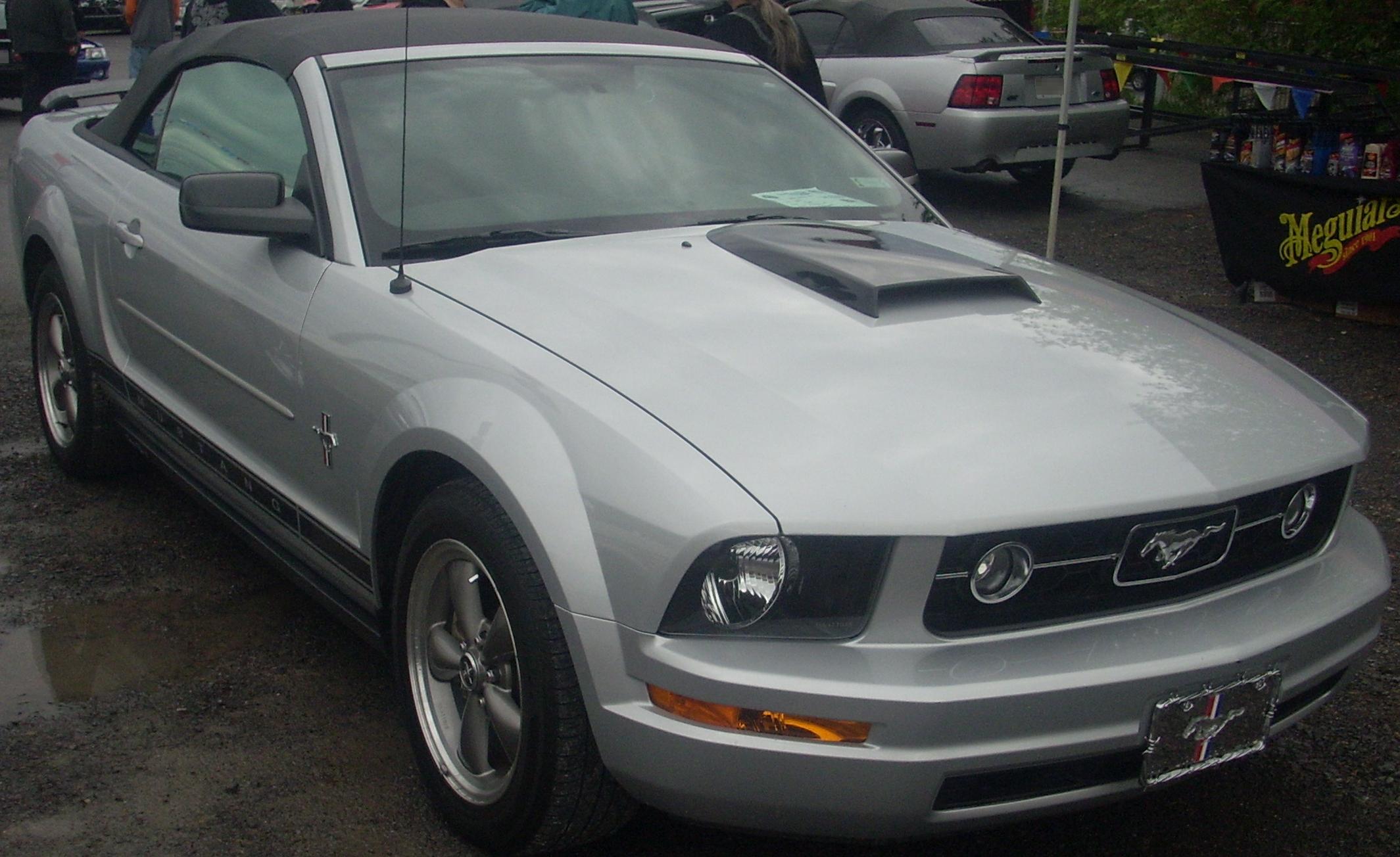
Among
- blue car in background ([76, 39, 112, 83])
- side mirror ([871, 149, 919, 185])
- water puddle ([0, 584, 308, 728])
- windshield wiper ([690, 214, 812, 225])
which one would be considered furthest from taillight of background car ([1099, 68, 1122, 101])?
blue car in background ([76, 39, 112, 83])

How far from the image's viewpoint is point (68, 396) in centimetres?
496

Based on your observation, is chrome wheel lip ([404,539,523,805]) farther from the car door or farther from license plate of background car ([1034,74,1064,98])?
license plate of background car ([1034,74,1064,98])

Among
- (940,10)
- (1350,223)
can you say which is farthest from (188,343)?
(940,10)

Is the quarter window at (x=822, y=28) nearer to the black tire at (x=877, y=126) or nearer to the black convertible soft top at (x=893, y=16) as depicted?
the black convertible soft top at (x=893, y=16)

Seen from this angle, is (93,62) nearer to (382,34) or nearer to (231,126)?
(231,126)

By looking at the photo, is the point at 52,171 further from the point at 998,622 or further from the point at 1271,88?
the point at 1271,88

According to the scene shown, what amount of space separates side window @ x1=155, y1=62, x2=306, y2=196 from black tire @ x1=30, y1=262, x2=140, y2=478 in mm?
726

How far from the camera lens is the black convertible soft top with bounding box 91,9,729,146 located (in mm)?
3766

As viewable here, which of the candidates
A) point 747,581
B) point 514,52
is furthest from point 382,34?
point 747,581

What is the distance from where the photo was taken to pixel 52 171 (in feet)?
16.0

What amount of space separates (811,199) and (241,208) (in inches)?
56.7

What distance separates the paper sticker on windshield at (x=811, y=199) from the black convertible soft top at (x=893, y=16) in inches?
277

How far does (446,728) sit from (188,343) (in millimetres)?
1462

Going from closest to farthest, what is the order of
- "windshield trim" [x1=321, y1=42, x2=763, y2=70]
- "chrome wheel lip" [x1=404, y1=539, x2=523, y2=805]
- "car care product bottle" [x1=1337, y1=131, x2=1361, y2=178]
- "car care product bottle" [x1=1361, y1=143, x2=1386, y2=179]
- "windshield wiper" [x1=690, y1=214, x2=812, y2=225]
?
"chrome wheel lip" [x1=404, y1=539, x2=523, y2=805] → "windshield wiper" [x1=690, y1=214, x2=812, y2=225] → "windshield trim" [x1=321, y1=42, x2=763, y2=70] → "car care product bottle" [x1=1361, y1=143, x2=1386, y2=179] → "car care product bottle" [x1=1337, y1=131, x2=1361, y2=178]
